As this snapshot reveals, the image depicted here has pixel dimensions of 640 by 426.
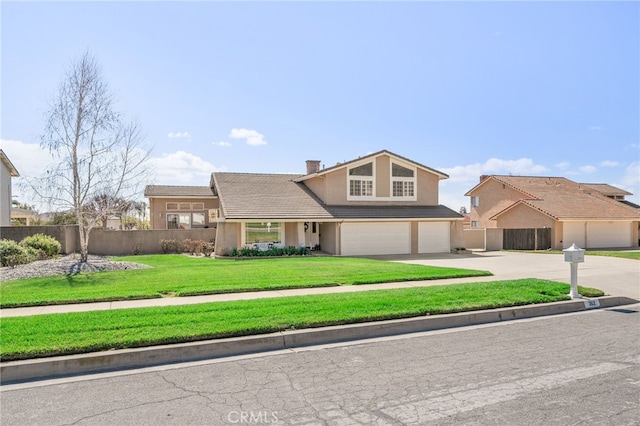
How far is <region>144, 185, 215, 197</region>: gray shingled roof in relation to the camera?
3459 centimetres

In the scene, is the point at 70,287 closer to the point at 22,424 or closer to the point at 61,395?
the point at 61,395

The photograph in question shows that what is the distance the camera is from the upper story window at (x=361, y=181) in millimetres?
28355

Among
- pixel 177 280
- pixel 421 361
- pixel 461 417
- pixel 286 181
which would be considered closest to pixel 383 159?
pixel 286 181

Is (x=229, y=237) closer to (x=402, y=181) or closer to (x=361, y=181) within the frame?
(x=361, y=181)

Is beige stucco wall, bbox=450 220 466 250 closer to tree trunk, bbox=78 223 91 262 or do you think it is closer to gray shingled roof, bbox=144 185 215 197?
gray shingled roof, bbox=144 185 215 197

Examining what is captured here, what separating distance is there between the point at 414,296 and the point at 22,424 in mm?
7747

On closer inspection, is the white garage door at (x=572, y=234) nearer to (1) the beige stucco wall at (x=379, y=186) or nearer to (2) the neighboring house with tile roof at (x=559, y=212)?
(2) the neighboring house with tile roof at (x=559, y=212)

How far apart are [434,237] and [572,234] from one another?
39.6 feet

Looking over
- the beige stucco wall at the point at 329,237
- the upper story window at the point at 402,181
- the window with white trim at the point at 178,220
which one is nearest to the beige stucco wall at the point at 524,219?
the upper story window at the point at 402,181

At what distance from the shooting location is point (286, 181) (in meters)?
31.7

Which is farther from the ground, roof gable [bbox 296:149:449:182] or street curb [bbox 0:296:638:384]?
roof gable [bbox 296:149:449:182]

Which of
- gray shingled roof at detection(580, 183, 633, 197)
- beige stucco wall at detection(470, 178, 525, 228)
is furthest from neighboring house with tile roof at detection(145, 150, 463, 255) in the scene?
gray shingled roof at detection(580, 183, 633, 197)

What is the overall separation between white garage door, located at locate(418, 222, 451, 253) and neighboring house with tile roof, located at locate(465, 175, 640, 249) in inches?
357

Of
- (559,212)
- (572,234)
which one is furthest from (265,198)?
(572,234)
